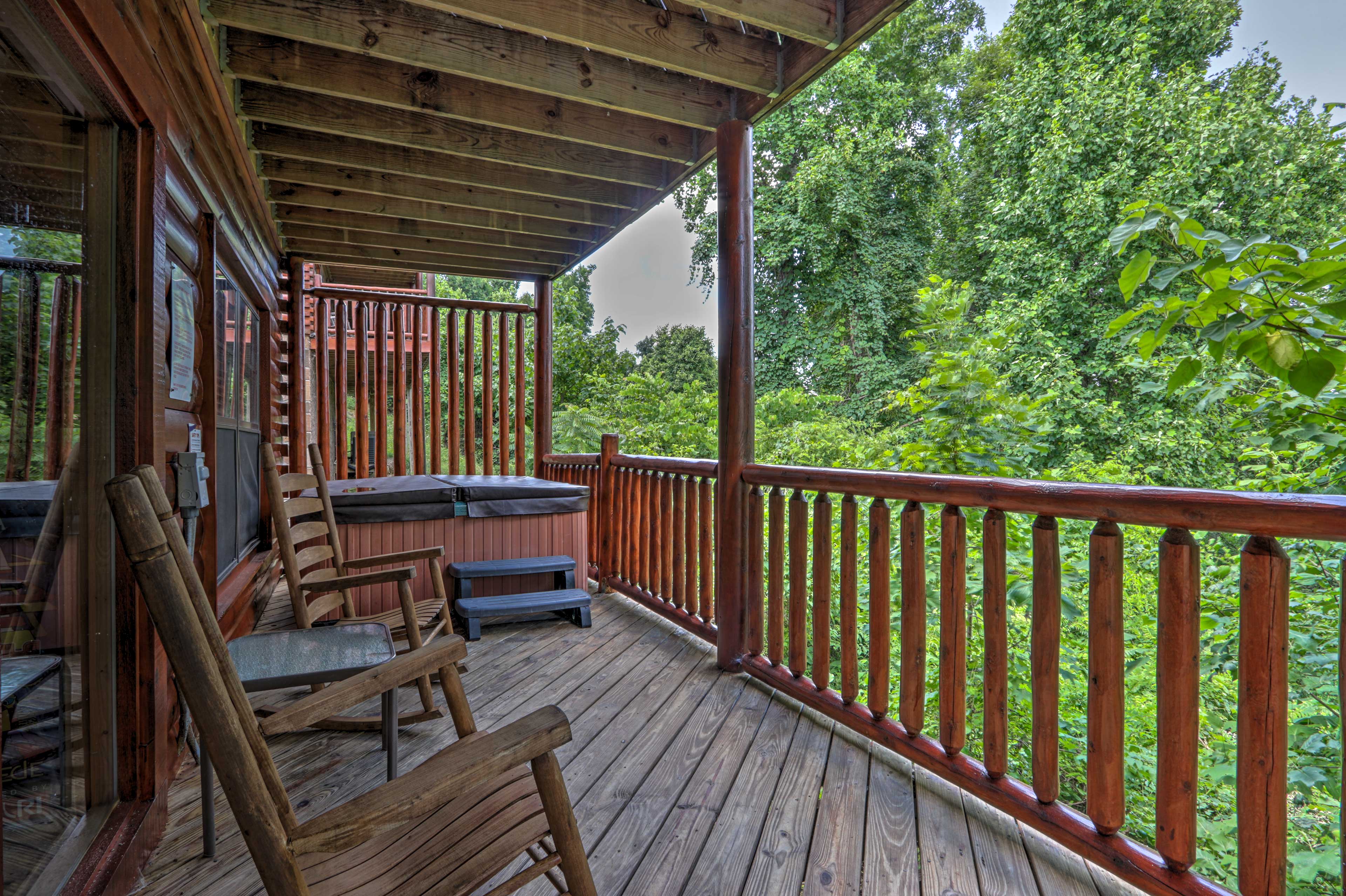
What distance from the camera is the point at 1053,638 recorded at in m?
1.67

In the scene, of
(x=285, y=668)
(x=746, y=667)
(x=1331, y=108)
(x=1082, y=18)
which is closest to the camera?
(x=1331, y=108)

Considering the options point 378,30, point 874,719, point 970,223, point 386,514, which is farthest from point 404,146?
point 970,223

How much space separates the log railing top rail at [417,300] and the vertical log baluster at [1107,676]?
5286mm

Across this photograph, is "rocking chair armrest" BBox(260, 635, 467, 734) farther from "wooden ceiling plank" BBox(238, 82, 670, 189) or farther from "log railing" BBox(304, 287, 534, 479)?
"log railing" BBox(304, 287, 534, 479)

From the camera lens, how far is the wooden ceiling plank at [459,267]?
5.43 metres

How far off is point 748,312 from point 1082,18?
15006mm

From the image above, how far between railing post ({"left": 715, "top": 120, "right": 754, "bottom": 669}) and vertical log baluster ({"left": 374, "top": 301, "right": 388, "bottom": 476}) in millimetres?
4071

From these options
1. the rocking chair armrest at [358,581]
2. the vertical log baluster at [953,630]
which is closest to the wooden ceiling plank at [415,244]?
the rocking chair armrest at [358,581]

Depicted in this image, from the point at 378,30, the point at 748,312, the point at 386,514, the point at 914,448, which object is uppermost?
the point at 378,30

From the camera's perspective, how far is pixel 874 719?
7.22ft

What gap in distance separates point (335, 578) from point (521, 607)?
3.62 feet

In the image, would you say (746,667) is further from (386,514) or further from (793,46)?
(793,46)

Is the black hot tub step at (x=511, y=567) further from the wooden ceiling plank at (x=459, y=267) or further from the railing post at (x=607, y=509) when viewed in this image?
the wooden ceiling plank at (x=459, y=267)

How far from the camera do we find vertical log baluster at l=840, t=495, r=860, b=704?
2.30 m
